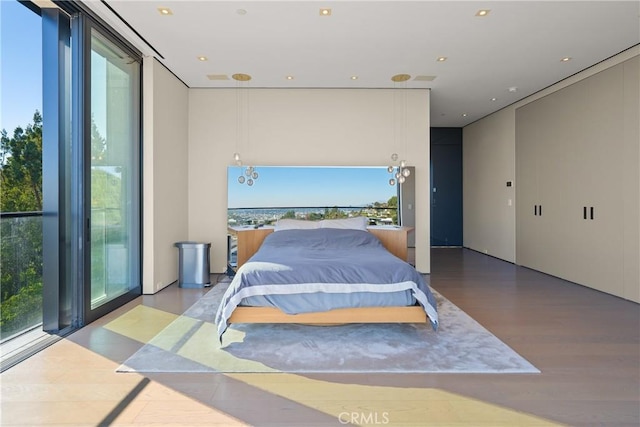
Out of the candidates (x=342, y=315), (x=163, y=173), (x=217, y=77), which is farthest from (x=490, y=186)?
(x=163, y=173)

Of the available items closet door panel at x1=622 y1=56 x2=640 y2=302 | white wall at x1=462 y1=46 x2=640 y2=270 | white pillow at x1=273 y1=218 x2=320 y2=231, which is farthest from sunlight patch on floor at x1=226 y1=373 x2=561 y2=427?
white wall at x1=462 y1=46 x2=640 y2=270

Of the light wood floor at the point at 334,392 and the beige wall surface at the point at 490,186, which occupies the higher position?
the beige wall surface at the point at 490,186

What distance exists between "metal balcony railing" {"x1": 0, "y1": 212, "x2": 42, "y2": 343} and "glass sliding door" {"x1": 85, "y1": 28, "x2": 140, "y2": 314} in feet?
1.27

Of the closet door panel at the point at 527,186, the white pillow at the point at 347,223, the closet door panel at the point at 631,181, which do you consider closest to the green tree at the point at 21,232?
the white pillow at the point at 347,223

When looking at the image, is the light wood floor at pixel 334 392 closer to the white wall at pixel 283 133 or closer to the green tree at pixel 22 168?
the green tree at pixel 22 168

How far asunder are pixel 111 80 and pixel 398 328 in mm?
3931

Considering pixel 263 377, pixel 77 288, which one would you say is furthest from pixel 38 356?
pixel 263 377

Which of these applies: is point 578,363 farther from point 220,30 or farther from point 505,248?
point 505,248

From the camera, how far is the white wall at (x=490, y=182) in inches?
273

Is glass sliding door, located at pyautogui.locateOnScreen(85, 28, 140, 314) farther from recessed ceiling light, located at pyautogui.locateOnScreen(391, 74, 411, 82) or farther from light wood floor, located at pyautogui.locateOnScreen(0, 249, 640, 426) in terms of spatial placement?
recessed ceiling light, located at pyautogui.locateOnScreen(391, 74, 411, 82)

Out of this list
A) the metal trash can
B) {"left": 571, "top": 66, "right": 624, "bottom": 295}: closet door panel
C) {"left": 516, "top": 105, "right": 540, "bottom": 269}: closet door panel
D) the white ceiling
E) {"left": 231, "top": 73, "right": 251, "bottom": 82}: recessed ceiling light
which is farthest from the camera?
{"left": 516, "top": 105, "right": 540, "bottom": 269}: closet door panel

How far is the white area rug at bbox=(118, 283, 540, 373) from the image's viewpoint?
2548mm

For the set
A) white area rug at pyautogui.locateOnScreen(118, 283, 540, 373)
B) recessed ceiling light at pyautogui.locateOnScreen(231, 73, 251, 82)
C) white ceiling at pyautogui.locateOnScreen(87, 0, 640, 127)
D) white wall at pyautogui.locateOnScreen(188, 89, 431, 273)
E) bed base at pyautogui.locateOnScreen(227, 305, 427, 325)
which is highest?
recessed ceiling light at pyautogui.locateOnScreen(231, 73, 251, 82)

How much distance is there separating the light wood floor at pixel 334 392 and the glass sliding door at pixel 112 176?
0.80 m
